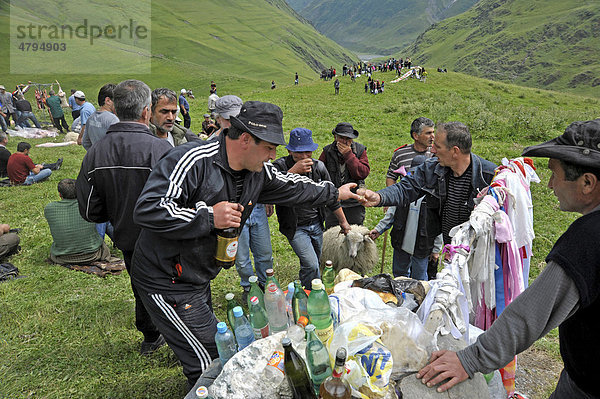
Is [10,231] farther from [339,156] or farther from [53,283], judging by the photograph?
[339,156]

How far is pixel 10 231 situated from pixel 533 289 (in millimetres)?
9327

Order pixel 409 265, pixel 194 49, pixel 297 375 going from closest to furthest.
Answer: pixel 297 375, pixel 409 265, pixel 194 49

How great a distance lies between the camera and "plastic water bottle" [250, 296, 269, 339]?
8.86 feet

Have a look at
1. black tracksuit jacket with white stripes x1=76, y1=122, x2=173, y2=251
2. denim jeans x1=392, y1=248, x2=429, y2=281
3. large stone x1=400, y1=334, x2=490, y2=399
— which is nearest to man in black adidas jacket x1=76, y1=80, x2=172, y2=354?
black tracksuit jacket with white stripes x1=76, y1=122, x2=173, y2=251

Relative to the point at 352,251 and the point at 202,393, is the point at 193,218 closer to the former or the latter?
the point at 202,393

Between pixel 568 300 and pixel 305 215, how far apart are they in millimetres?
3802

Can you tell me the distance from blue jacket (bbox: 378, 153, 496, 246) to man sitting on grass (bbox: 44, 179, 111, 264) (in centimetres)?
540

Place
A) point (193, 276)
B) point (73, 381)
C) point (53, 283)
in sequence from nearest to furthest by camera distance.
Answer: point (193, 276), point (73, 381), point (53, 283)

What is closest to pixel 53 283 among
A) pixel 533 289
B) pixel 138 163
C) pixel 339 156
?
pixel 138 163

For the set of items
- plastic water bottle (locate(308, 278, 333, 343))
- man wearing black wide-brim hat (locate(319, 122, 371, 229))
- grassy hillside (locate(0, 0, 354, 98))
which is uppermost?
grassy hillside (locate(0, 0, 354, 98))

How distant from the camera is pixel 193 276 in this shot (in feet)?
9.55

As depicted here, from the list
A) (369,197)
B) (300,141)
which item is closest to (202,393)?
(369,197)

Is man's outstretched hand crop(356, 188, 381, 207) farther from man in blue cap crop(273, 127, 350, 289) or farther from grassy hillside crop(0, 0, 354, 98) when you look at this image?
grassy hillside crop(0, 0, 354, 98)

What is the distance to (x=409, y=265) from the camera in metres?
5.83
